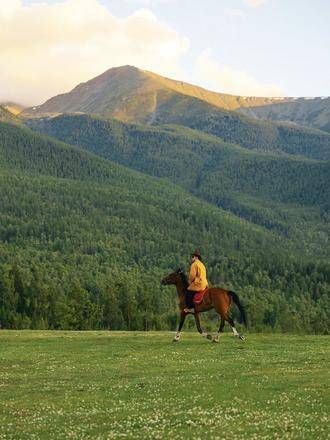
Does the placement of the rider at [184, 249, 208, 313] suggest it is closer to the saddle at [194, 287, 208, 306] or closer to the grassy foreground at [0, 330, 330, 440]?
the saddle at [194, 287, 208, 306]

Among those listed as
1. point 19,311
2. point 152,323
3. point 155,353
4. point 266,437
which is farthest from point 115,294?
point 266,437

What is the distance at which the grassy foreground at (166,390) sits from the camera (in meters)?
19.4

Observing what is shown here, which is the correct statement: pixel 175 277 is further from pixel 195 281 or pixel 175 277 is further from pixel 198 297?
pixel 198 297

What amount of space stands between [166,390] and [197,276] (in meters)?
14.2

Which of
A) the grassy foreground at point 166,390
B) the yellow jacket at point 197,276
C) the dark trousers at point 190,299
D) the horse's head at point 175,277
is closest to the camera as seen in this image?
the grassy foreground at point 166,390

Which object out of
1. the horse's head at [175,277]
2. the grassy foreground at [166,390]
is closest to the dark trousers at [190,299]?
the horse's head at [175,277]

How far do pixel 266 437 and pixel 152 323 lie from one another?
116m

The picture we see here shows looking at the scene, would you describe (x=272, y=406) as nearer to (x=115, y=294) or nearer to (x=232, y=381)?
(x=232, y=381)

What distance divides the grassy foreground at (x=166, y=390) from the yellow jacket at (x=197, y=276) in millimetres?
3624

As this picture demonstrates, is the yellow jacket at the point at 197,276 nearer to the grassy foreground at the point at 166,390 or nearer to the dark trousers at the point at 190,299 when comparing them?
the dark trousers at the point at 190,299

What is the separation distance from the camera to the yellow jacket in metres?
38.8

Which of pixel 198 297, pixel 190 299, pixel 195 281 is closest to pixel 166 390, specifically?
pixel 198 297

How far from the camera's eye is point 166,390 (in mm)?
25344

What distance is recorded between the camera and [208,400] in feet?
76.1
